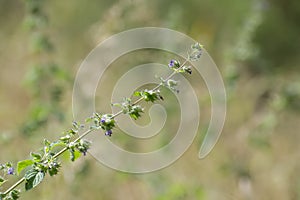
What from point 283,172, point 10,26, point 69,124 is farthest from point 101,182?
point 10,26

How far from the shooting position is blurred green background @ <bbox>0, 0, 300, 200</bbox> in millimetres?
3186

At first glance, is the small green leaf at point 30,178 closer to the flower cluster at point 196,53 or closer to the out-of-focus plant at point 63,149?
the out-of-focus plant at point 63,149

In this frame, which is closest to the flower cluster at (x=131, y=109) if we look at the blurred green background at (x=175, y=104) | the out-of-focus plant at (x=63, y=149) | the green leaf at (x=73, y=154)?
the out-of-focus plant at (x=63, y=149)

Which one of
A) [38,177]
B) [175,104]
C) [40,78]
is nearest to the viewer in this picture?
[38,177]

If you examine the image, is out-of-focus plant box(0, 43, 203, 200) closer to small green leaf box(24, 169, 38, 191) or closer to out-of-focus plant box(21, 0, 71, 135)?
small green leaf box(24, 169, 38, 191)

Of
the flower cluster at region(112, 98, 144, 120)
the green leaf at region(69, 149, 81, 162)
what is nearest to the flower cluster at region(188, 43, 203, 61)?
the flower cluster at region(112, 98, 144, 120)

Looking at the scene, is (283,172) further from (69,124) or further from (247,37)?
(69,124)

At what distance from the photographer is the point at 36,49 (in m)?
3.18

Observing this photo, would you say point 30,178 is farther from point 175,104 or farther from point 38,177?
point 175,104

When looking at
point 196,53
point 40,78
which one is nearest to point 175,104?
point 40,78

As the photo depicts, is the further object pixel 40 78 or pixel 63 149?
pixel 40 78

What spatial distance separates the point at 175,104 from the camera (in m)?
3.84

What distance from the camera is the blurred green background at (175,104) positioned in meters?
3.19

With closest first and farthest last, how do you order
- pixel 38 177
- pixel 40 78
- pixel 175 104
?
pixel 38 177, pixel 40 78, pixel 175 104
